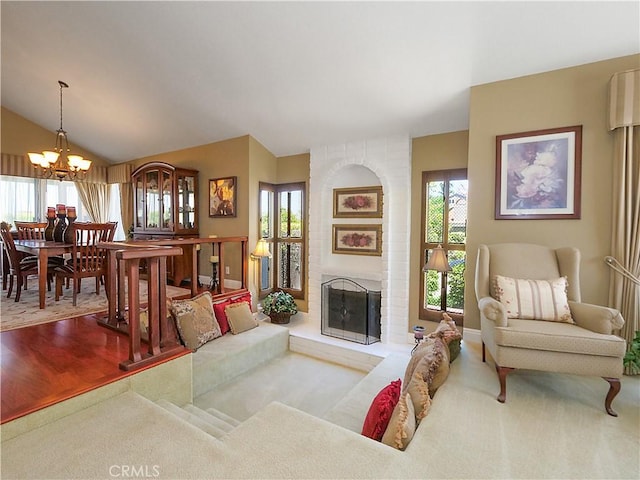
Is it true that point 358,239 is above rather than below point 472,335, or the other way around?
above

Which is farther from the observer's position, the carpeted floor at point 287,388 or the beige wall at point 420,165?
the beige wall at point 420,165

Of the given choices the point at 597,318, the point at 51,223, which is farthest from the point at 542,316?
the point at 51,223

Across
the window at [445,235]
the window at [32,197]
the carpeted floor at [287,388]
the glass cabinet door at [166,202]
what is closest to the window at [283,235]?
the carpeted floor at [287,388]

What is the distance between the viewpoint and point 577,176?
8.80 feet

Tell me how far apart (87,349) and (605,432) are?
3.49 m

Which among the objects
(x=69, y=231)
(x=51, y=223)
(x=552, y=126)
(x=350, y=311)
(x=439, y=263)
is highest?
(x=552, y=126)

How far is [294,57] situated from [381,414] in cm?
307

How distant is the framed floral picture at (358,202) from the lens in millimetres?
4254

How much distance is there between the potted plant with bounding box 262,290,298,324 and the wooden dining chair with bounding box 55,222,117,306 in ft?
6.95

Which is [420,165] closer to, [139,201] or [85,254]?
[85,254]

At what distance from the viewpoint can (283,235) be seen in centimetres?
506

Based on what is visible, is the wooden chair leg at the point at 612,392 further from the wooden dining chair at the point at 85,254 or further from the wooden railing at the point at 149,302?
the wooden dining chair at the point at 85,254

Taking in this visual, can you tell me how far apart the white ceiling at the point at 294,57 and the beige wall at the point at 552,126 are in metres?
0.13

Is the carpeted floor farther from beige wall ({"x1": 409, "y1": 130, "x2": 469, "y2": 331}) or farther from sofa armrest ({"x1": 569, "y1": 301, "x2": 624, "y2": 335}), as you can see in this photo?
sofa armrest ({"x1": 569, "y1": 301, "x2": 624, "y2": 335})
